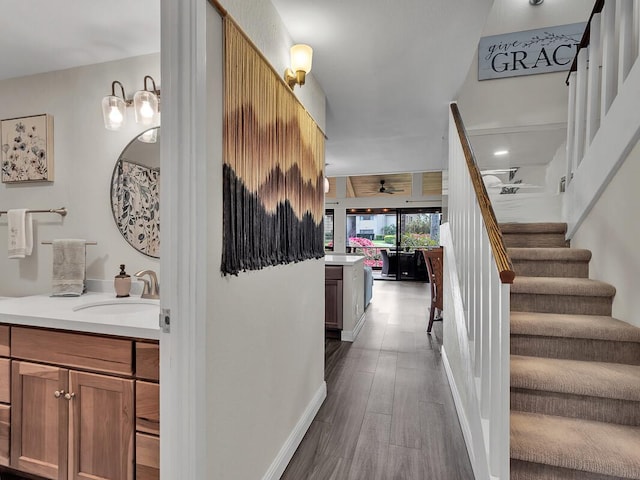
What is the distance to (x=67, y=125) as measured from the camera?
2.08 meters

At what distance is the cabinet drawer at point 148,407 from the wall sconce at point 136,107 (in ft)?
4.76

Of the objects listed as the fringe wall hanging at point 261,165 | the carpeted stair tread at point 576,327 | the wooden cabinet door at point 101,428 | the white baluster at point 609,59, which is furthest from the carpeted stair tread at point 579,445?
the white baluster at point 609,59

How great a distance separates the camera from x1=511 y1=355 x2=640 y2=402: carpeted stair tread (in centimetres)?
156

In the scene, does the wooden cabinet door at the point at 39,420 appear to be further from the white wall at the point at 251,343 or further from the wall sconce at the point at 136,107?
the wall sconce at the point at 136,107

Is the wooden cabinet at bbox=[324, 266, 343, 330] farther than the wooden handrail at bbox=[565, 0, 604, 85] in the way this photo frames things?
Yes

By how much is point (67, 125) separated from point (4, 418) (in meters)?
1.67

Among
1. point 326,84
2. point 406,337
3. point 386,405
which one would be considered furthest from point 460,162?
point 406,337

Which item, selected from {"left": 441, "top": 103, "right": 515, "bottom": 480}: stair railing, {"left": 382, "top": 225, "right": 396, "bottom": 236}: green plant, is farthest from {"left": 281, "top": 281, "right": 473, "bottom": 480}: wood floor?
{"left": 382, "top": 225, "right": 396, "bottom": 236}: green plant

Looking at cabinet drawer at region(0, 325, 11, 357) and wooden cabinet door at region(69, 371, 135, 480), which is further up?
cabinet drawer at region(0, 325, 11, 357)

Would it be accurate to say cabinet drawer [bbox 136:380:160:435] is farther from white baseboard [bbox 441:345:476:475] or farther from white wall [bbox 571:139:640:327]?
white wall [bbox 571:139:640:327]

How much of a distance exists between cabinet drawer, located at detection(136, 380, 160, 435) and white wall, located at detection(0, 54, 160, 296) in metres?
0.88

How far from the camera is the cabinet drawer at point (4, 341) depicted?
1453mm

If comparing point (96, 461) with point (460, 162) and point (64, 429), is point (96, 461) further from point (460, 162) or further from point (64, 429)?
point (460, 162)

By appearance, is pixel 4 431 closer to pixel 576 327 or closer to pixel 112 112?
pixel 112 112
